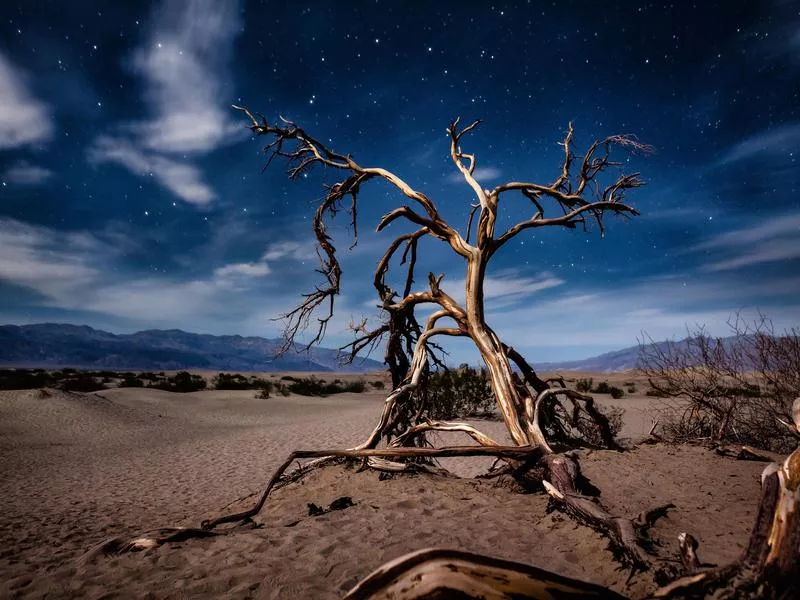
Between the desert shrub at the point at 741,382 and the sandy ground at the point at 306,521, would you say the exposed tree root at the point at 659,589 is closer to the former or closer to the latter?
the sandy ground at the point at 306,521

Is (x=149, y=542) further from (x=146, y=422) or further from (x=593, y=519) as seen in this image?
(x=146, y=422)

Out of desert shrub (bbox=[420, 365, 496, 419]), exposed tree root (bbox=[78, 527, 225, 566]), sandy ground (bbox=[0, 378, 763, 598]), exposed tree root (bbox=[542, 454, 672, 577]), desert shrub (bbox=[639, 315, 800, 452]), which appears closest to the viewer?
exposed tree root (bbox=[542, 454, 672, 577])

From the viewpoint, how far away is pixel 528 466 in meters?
4.44

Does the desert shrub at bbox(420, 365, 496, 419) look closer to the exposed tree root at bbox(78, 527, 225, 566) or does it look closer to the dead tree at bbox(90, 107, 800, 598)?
the dead tree at bbox(90, 107, 800, 598)

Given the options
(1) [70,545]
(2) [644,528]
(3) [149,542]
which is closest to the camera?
(2) [644,528]

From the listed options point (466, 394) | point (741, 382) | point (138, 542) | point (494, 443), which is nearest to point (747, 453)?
point (741, 382)

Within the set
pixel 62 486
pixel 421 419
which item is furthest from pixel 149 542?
pixel 62 486

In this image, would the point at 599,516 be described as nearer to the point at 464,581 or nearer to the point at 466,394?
the point at 464,581

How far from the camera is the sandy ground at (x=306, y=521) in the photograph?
326cm

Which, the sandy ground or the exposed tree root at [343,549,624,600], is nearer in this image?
the exposed tree root at [343,549,624,600]

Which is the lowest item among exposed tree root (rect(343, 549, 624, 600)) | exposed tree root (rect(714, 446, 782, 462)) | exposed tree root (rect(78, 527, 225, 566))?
exposed tree root (rect(78, 527, 225, 566))

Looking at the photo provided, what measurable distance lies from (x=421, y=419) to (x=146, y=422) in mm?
15585

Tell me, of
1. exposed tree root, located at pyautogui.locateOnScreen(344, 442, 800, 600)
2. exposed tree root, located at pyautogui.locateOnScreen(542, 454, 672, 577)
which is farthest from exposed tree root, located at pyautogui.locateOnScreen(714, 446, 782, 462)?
exposed tree root, located at pyautogui.locateOnScreen(344, 442, 800, 600)

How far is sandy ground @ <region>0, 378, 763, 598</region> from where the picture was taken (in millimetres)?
3262
